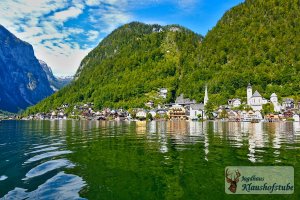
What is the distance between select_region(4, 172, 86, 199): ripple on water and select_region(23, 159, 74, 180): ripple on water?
2.06 metres

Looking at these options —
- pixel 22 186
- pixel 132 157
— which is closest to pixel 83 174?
pixel 22 186

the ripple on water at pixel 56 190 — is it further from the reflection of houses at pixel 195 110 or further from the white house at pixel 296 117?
the reflection of houses at pixel 195 110

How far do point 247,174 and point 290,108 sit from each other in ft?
504

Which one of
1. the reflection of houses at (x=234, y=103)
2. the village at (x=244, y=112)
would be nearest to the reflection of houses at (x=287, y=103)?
the village at (x=244, y=112)

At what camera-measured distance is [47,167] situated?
24047 millimetres

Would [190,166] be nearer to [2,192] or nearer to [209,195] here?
[209,195]

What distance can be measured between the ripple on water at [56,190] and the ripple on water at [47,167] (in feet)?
6.77

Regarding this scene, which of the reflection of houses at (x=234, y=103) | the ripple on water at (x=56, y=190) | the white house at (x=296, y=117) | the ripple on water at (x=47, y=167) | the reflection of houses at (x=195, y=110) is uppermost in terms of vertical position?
the reflection of houses at (x=234, y=103)

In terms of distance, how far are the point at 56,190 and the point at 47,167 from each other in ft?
23.7

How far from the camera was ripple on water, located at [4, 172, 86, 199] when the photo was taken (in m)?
16.2

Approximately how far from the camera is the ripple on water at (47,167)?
71.0 ft

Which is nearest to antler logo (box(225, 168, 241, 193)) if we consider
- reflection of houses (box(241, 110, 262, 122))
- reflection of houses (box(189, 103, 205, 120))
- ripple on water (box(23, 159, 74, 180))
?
ripple on water (box(23, 159, 74, 180))

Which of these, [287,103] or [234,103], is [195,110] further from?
[287,103]

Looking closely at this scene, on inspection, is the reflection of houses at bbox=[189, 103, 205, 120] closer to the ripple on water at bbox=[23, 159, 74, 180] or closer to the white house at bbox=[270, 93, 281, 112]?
the white house at bbox=[270, 93, 281, 112]
